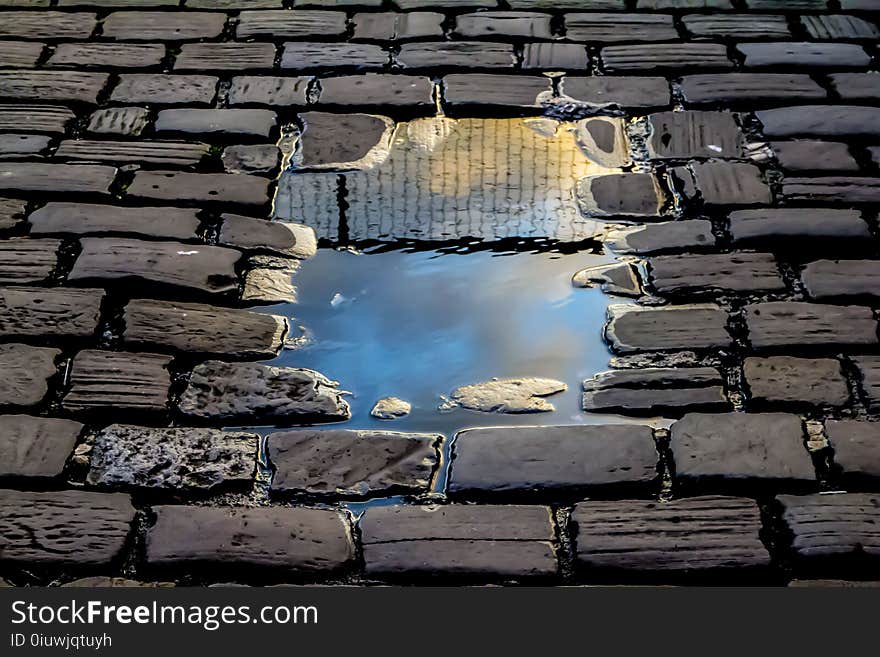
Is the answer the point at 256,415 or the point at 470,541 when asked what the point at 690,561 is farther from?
the point at 256,415

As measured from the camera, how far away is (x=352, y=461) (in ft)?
7.97

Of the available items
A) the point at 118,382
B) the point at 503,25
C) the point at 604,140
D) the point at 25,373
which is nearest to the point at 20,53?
the point at 503,25

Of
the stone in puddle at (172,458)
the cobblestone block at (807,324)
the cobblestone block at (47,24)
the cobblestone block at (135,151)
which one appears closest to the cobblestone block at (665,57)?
the cobblestone block at (807,324)

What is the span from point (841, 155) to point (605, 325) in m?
1.21

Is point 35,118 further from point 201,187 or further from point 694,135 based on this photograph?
point 694,135

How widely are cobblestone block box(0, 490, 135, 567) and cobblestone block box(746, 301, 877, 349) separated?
158 cm

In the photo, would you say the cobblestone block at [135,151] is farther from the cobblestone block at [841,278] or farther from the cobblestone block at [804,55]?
the cobblestone block at [804,55]

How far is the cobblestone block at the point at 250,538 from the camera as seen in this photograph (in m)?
2.18

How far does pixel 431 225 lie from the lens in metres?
3.26

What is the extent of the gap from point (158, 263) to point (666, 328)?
54.3 inches

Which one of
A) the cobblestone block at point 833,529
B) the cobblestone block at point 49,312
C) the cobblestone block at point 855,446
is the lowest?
the cobblestone block at point 833,529

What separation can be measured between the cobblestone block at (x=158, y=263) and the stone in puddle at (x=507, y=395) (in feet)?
2.45

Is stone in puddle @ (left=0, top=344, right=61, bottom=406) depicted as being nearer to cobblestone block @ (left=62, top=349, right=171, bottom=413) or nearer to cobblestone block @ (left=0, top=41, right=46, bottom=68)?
cobblestone block @ (left=62, top=349, right=171, bottom=413)

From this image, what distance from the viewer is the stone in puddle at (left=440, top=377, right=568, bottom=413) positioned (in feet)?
8.46
